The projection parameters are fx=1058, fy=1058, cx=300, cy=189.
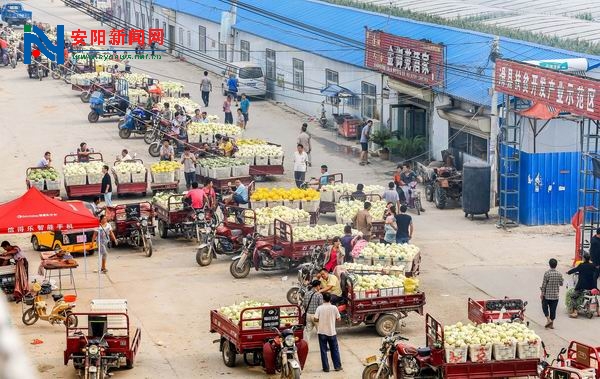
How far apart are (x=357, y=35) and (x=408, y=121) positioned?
612 centimetres

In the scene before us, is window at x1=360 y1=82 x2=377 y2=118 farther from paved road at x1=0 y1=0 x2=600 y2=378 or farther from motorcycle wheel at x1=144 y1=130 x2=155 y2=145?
motorcycle wheel at x1=144 y1=130 x2=155 y2=145

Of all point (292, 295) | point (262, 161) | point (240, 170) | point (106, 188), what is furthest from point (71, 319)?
point (262, 161)

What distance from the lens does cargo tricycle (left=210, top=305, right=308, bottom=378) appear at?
15.3 meters

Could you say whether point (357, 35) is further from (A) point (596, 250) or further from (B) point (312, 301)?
(B) point (312, 301)

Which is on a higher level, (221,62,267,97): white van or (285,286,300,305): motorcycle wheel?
(221,62,267,97): white van

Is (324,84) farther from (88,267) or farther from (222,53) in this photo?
(88,267)

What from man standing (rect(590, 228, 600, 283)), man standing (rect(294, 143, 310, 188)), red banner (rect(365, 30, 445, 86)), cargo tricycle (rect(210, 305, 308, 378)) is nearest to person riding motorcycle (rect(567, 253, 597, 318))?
man standing (rect(590, 228, 600, 283))

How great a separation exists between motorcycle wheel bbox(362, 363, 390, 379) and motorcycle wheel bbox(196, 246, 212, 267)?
9.71m

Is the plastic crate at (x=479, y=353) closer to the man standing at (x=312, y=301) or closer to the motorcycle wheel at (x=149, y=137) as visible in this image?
the man standing at (x=312, y=301)

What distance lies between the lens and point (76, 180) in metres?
31.6

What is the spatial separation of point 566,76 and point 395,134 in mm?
15272

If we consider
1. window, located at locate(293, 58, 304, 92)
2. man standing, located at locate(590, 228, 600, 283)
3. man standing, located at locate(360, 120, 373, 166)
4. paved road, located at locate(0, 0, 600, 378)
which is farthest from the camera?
window, located at locate(293, 58, 304, 92)

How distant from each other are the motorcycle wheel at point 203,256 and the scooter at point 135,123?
1880cm

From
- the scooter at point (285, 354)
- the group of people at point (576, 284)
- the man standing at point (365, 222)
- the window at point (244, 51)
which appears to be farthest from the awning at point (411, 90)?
the scooter at point (285, 354)
